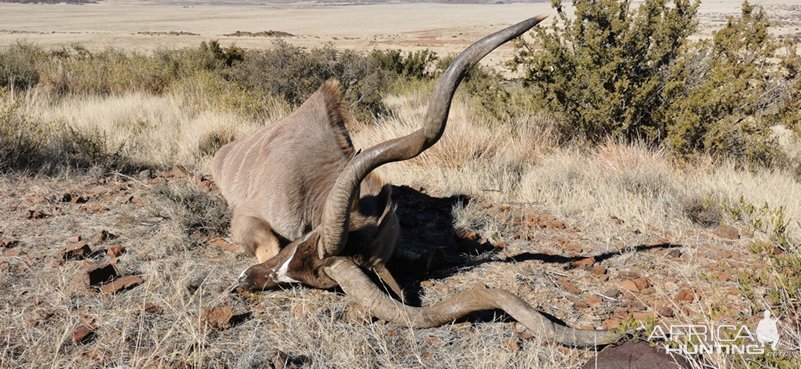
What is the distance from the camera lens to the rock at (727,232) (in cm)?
512

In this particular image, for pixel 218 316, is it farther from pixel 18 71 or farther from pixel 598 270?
pixel 18 71

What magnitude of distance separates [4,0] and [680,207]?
176 meters

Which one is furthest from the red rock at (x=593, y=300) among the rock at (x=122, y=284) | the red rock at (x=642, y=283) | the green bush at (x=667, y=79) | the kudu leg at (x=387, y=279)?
the green bush at (x=667, y=79)

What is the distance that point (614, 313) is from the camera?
3.84 meters

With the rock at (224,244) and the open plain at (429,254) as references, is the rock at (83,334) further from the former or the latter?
the rock at (224,244)

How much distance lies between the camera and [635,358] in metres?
2.80

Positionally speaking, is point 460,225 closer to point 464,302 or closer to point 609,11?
point 464,302

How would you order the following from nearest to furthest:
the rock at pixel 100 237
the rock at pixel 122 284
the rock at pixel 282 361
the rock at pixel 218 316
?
the rock at pixel 282 361 < the rock at pixel 218 316 < the rock at pixel 122 284 < the rock at pixel 100 237

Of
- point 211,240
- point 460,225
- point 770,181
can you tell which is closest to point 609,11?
point 770,181

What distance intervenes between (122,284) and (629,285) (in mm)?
3435

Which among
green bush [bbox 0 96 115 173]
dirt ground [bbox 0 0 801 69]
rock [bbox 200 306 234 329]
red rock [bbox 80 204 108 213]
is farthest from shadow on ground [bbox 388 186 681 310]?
dirt ground [bbox 0 0 801 69]

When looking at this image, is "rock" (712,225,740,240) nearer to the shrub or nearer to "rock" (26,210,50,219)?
"rock" (26,210,50,219)

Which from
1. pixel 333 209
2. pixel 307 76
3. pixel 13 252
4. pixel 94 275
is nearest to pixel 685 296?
pixel 333 209

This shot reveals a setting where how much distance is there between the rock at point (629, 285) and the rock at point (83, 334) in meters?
3.37
